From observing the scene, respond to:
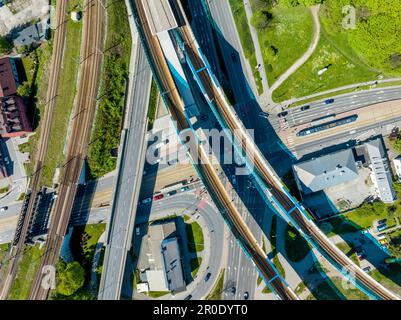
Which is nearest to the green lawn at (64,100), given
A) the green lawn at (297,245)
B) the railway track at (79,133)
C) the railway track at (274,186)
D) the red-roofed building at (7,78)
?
the railway track at (79,133)

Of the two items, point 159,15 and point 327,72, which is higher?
point 159,15

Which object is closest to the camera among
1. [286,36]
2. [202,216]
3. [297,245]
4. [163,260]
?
[163,260]

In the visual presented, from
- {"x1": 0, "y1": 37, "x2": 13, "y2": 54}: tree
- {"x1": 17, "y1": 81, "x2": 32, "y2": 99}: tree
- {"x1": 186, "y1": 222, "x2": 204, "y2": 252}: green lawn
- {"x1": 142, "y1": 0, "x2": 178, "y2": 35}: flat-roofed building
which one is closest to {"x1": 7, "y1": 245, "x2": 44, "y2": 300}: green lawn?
{"x1": 186, "y1": 222, "x2": 204, "y2": 252}: green lawn

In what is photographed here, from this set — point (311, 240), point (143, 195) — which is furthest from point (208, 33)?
point (311, 240)

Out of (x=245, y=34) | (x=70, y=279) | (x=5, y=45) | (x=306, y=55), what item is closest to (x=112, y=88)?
(x=5, y=45)

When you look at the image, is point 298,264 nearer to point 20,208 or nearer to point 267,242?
point 267,242

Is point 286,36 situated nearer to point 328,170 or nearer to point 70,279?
point 328,170

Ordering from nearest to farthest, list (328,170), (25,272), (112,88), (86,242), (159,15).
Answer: (159,15) → (328,170) → (112,88) → (25,272) → (86,242)

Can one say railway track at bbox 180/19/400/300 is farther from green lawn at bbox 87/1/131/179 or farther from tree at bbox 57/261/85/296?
tree at bbox 57/261/85/296

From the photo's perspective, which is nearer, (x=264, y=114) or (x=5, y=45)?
(x=5, y=45)
